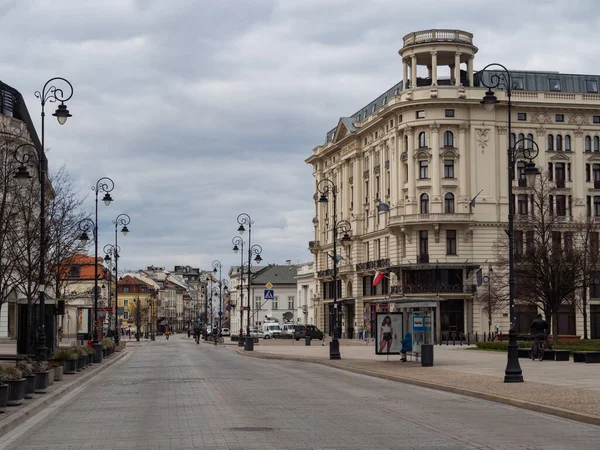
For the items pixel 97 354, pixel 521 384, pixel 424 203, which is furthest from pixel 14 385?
pixel 424 203

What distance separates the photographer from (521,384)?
83.8 feet

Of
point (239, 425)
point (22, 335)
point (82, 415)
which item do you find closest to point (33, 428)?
point (82, 415)

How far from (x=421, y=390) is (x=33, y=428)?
1227 centimetres

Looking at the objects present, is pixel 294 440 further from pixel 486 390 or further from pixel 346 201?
pixel 346 201

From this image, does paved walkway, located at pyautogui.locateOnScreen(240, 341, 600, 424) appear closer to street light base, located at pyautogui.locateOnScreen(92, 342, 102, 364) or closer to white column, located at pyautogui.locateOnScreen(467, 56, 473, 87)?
street light base, located at pyautogui.locateOnScreen(92, 342, 102, 364)

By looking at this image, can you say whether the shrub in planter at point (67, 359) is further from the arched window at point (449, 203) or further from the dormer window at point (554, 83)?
the dormer window at point (554, 83)

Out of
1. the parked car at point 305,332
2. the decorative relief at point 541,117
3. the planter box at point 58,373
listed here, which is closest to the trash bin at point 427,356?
the planter box at point 58,373

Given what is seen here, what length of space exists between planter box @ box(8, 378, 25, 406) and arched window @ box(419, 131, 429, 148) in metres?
70.3

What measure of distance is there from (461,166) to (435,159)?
2.55 m

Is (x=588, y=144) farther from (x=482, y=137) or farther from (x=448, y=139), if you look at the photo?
(x=448, y=139)

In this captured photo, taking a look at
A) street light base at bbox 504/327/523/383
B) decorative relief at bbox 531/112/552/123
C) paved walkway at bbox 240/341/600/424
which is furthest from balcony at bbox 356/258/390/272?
street light base at bbox 504/327/523/383

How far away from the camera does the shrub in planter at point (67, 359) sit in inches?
1268

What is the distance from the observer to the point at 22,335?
4094 cm

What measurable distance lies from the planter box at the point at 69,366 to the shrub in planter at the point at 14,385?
1210cm
